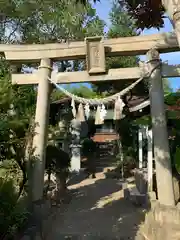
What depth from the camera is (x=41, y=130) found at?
21.2 feet

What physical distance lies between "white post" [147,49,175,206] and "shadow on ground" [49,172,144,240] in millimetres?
1201

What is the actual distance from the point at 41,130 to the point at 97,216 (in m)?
3.01

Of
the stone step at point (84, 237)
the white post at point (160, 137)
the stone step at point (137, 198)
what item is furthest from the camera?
the stone step at point (137, 198)

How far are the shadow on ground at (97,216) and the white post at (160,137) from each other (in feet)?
3.94

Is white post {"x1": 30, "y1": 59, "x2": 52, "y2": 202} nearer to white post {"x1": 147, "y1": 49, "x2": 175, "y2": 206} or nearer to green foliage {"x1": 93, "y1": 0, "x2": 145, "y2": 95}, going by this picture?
white post {"x1": 147, "y1": 49, "x2": 175, "y2": 206}

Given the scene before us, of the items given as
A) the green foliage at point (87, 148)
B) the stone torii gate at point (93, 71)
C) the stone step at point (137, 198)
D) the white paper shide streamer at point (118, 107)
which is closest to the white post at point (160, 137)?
the stone torii gate at point (93, 71)

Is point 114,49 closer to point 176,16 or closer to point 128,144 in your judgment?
point 176,16

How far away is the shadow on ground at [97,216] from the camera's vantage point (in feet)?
20.2

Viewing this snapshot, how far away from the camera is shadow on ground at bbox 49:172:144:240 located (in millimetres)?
6168

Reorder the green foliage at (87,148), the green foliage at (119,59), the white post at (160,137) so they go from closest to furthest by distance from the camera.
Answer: the white post at (160,137) → the green foliage at (119,59) → the green foliage at (87,148)

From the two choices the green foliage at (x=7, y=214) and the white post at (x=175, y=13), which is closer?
the white post at (x=175, y=13)

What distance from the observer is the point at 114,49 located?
673cm

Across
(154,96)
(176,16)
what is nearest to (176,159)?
(154,96)

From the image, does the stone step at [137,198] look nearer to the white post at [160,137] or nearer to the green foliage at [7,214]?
the white post at [160,137]
